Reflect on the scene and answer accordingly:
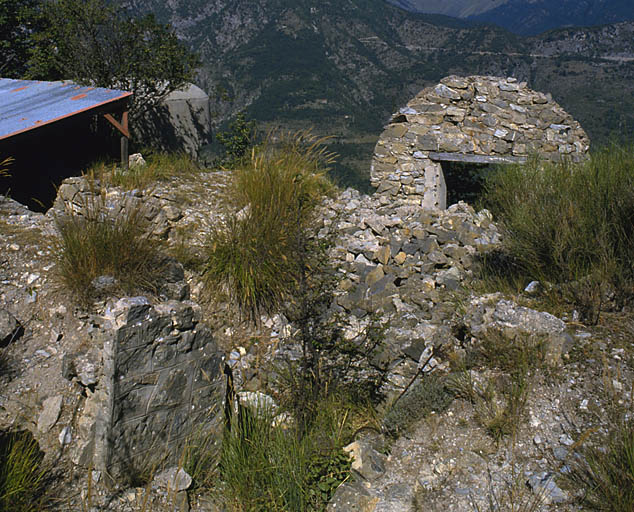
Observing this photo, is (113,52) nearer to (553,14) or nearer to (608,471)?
(608,471)

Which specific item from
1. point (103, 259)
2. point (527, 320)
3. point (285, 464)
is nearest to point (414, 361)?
point (527, 320)

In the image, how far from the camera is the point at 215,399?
408cm

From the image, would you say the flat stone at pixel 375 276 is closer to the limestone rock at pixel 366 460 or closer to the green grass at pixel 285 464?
the green grass at pixel 285 464

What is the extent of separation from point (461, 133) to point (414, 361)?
3.96 metres

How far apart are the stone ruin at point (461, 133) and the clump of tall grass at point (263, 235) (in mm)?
1206

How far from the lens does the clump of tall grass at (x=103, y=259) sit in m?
4.51

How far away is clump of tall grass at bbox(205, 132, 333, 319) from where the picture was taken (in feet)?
17.0

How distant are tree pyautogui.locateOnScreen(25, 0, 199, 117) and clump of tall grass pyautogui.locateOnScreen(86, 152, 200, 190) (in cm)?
218

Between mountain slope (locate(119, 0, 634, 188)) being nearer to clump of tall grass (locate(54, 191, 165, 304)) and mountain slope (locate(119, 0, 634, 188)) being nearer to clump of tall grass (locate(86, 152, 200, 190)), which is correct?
clump of tall grass (locate(86, 152, 200, 190))

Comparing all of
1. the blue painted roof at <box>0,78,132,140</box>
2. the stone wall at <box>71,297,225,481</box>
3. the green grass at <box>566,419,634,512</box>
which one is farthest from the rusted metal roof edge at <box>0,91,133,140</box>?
the green grass at <box>566,419,634,512</box>

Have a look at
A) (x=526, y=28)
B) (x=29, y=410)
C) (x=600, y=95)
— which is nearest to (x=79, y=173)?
(x=29, y=410)

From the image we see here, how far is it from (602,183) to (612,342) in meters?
1.66

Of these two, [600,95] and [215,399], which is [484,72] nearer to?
[600,95]

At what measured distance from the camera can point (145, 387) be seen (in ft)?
12.3
